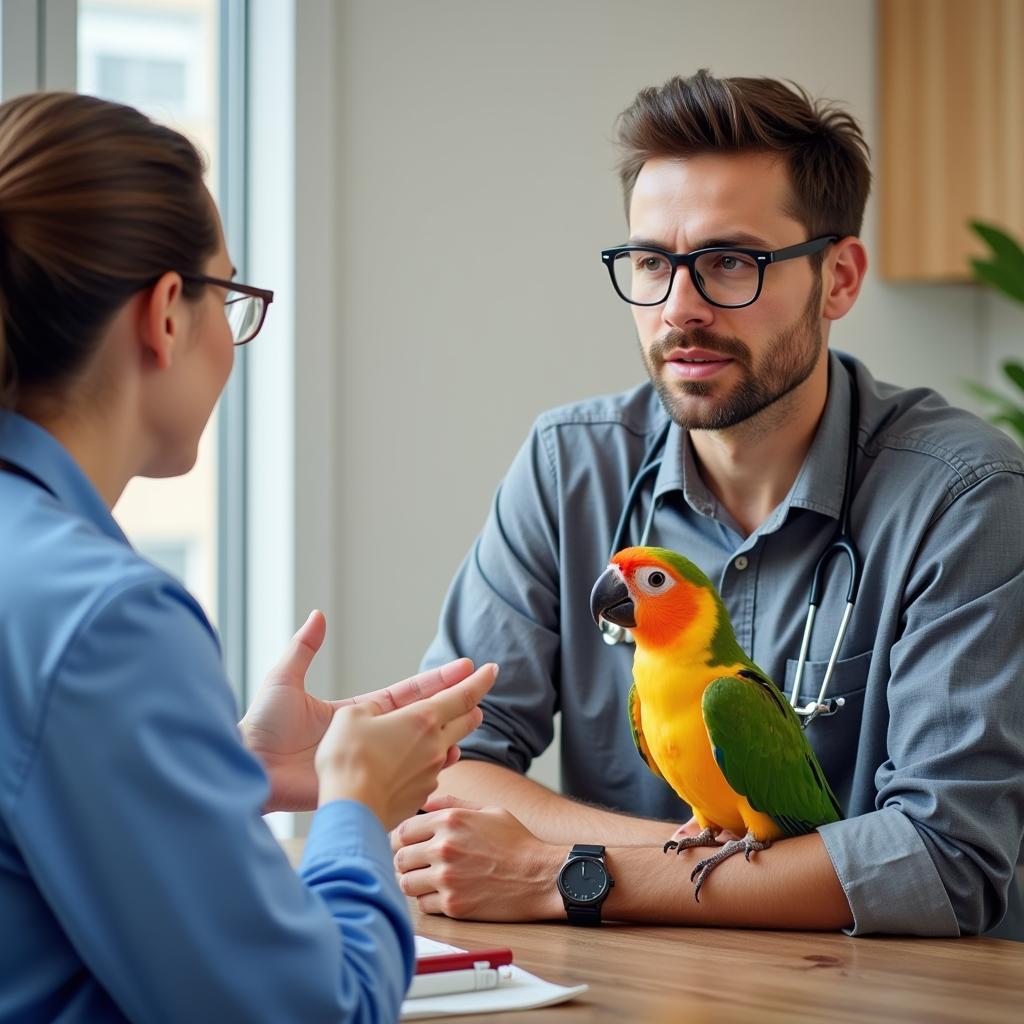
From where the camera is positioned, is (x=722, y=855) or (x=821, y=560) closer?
(x=722, y=855)

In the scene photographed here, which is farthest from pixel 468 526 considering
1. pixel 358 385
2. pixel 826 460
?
pixel 826 460

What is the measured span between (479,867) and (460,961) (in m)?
0.29

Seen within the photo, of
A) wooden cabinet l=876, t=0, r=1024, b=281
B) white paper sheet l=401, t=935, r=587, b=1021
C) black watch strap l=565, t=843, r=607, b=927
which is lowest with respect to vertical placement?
black watch strap l=565, t=843, r=607, b=927

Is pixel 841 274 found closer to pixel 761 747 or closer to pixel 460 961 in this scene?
pixel 761 747

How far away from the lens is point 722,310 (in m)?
1.75

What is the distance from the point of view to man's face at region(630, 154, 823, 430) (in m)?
1.75

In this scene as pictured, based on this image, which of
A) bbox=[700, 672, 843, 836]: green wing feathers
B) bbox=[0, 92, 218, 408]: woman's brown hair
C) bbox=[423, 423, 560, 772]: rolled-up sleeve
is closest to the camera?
bbox=[0, 92, 218, 408]: woman's brown hair

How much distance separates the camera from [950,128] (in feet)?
11.1

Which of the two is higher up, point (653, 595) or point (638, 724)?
point (653, 595)

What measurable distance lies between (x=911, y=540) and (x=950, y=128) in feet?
6.95

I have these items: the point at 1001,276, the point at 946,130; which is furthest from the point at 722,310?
the point at 946,130

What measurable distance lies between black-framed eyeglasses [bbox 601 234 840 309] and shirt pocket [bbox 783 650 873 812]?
19.3 inches

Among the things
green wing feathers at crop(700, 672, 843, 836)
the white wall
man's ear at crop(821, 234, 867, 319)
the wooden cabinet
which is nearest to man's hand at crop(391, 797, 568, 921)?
green wing feathers at crop(700, 672, 843, 836)

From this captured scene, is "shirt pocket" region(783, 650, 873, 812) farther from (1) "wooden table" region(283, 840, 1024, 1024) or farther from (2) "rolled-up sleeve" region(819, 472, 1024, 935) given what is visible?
(1) "wooden table" region(283, 840, 1024, 1024)
